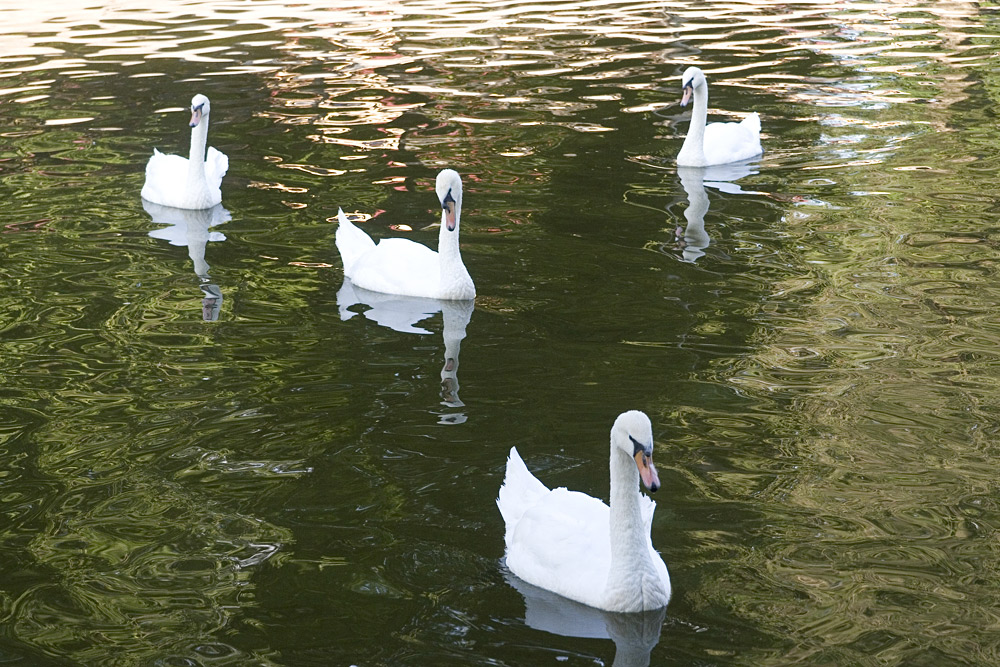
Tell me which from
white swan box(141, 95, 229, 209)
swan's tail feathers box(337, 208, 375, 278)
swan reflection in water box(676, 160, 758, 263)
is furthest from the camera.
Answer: white swan box(141, 95, 229, 209)

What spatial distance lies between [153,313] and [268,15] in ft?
65.4

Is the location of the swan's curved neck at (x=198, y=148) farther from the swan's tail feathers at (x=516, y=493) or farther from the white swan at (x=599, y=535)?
the white swan at (x=599, y=535)

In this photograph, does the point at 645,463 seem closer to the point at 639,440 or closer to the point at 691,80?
the point at 639,440

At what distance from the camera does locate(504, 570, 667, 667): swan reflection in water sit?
6230 millimetres

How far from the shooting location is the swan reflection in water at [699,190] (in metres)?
12.7

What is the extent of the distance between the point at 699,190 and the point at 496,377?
20.1ft

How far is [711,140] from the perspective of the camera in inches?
624

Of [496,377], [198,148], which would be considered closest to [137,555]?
[496,377]

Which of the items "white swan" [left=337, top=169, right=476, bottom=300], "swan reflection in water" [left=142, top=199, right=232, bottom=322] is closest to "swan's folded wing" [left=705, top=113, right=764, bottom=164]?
"white swan" [left=337, top=169, right=476, bottom=300]

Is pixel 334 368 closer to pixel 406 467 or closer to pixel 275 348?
pixel 275 348

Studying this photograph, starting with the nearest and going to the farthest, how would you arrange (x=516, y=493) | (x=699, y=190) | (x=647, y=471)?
(x=647, y=471), (x=516, y=493), (x=699, y=190)

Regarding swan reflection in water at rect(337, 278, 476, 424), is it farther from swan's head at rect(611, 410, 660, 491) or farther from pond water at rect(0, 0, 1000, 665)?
swan's head at rect(611, 410, 660, 491)

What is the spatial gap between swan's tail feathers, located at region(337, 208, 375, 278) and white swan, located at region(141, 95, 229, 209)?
2.96 meters

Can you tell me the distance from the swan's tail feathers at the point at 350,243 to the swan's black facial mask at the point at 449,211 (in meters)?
0.99
